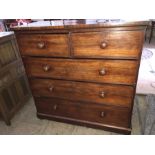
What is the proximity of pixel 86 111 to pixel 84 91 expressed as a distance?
251 millimetres

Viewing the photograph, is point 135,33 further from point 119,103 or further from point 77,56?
point 119,103

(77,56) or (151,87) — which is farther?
(151,87)

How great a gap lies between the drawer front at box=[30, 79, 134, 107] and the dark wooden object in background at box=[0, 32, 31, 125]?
1.02 ft

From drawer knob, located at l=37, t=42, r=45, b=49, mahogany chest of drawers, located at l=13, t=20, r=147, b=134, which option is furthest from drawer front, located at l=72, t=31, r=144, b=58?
drawer knob, located at l=37, t=42, r=45, b=49

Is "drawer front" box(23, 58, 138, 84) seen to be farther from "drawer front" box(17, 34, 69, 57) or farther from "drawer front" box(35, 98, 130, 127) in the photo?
"drawer front" box(35, 98, 130, 127)

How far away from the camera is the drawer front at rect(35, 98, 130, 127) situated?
1.40 m

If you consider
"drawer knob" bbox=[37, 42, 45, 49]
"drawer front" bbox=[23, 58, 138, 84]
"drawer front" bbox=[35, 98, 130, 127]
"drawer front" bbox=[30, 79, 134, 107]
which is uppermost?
"drawer knob" bbox=[37, 42, 45, 49]
